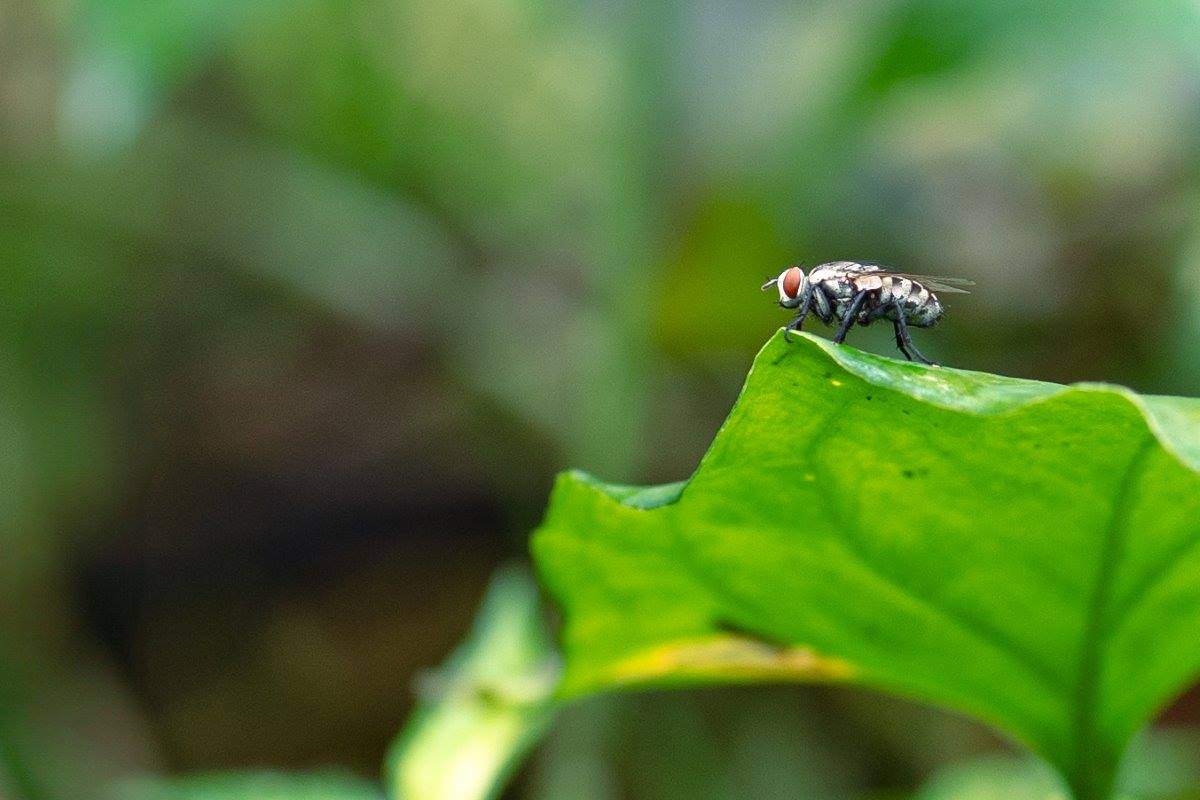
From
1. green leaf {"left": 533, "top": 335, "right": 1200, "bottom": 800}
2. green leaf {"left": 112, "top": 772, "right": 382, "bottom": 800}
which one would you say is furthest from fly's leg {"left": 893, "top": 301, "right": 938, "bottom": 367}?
green leaf {"left": 112, "top": 772, "right": 382, "bottom": 800}

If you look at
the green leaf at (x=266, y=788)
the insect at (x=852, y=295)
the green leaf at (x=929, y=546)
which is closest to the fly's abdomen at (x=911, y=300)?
the insect at (x=852, y=295)

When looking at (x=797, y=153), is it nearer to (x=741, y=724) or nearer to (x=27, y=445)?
(x=741, y=724)

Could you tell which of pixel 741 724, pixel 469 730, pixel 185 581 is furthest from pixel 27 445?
pixel 469 730

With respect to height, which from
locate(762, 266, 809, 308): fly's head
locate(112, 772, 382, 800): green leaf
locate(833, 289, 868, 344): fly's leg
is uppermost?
locate(762, 266, 809, 308): fly's head

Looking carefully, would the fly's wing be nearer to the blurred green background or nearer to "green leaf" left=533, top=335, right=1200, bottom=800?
"green leaf" left=533, top=335, right=1200, bottom=800

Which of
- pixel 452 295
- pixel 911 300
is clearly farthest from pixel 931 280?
pixel 452 295

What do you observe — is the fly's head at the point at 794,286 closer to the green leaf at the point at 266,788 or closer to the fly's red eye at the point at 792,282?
the fly's red eye at the point at 792,282

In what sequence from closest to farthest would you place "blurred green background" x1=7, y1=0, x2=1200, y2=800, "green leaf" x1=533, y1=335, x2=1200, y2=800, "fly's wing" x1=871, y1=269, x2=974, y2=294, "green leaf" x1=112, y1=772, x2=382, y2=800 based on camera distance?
"green leaf" x1=533, y1=335, x2=1200, y2=800
"fly's wing" x1=871, y1=269, x2=974, y2=294
"green leaf" x1=112, y1=772, x2=382, y2=800
"blurred green background" x1=7, y1=0, x2=1200, y2=800
